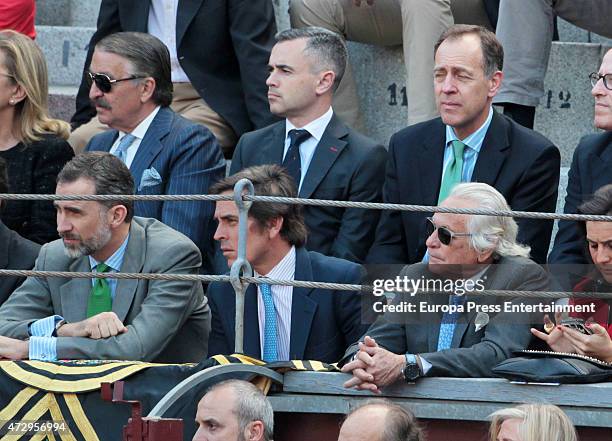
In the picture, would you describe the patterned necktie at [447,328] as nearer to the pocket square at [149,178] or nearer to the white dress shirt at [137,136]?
the pocket square at [149,178]

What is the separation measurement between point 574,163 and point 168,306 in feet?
6.01

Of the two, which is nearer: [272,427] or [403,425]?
[403,425]

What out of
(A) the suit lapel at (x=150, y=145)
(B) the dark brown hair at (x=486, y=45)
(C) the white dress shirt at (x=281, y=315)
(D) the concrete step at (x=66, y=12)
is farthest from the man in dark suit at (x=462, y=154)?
(D) the concrete step at (x=66, y=12)

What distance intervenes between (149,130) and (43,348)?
1.76 m

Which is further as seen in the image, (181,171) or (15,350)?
(181,171)

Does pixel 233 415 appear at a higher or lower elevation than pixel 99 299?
lower

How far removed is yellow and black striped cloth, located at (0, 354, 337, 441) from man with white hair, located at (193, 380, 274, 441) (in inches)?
9.1

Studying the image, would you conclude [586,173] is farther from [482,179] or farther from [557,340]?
[557,340]

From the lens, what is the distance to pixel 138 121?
7.48 meters

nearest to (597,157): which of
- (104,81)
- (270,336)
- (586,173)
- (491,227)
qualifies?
(586,173)

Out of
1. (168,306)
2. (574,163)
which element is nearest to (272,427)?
(168,306)

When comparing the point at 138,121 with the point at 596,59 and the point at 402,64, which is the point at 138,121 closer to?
the point at 402,64

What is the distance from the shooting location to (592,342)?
5406mm

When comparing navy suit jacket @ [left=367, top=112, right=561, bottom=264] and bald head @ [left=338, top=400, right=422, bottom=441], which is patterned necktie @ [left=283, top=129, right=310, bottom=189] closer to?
navy suit jacket @ [left=367, top=112, right=561, bottom=264]
